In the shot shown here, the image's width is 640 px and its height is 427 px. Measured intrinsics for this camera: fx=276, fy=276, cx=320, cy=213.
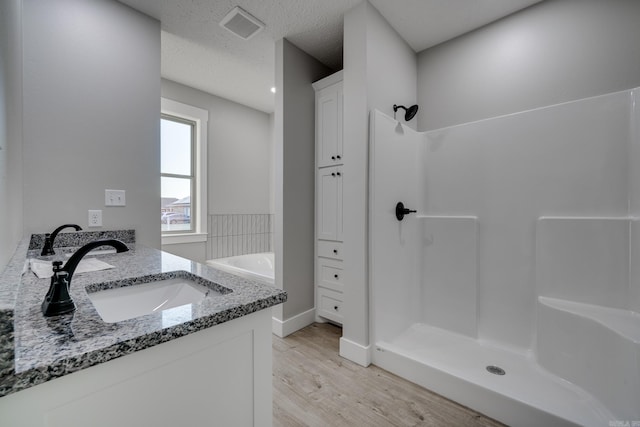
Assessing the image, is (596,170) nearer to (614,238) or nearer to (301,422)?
(614,238)

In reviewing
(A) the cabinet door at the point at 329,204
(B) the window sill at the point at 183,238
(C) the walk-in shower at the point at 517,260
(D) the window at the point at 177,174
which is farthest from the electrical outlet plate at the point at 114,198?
(C) the walk-in shower at the point at 517,260

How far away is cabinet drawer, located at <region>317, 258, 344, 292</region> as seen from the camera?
97.8 inches

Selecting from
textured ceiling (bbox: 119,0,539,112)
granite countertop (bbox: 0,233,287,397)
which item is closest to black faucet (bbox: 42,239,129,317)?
granite countertop (bbox: 0,233,287,397)

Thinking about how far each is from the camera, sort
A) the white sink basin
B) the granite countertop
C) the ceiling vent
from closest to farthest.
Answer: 1. the granite countertop
2. the white sink basin
3. the ceiling vent

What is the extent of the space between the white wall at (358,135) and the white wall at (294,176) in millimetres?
627

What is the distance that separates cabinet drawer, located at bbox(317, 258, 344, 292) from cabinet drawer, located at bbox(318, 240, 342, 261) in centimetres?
5

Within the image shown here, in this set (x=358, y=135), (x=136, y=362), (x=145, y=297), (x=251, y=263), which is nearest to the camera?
(x=136, y=362)

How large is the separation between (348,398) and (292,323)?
3.18ft

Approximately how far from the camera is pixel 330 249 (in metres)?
2.55

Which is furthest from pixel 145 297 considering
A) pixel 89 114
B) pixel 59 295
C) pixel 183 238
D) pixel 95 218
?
pixel 183 238

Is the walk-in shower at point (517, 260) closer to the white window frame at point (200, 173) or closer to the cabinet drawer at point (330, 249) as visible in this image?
the cabinet drawer at point (330, 249)

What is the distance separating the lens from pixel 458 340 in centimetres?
212

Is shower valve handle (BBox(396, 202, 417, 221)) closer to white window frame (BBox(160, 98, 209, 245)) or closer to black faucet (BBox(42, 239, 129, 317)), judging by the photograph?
black faucet (BBox(42, 239, 129, 317))

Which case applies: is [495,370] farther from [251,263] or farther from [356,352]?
[251,263]
